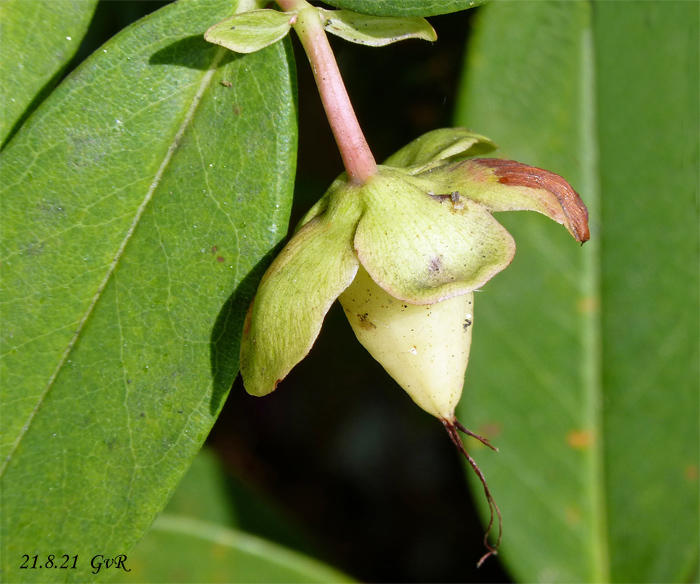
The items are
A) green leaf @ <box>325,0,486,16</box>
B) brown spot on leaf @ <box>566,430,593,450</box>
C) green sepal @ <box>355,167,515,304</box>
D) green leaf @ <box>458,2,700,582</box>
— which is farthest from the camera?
brown spot on leaf @ <box>566,430,593,450</box>

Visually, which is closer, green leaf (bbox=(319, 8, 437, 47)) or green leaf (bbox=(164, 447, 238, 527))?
green leaf (bbox=(319, 8, 437, 47))

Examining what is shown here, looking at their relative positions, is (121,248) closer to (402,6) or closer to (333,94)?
(333,94)

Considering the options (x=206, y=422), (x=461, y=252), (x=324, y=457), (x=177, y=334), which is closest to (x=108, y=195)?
(x=177, y=334)

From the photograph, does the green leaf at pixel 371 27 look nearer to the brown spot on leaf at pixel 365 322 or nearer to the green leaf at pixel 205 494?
the brown spot on leaf at pixel 365 322

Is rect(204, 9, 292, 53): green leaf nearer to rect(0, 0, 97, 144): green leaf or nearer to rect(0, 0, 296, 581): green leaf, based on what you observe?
rect(0, 0, 296, 581): green leaf

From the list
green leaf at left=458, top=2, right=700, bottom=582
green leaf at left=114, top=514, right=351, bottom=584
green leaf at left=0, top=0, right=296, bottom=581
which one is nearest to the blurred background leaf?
green leaf at left=114, top=514, right=351, bottom=584

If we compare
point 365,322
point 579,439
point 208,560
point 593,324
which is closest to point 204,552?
point 208,560

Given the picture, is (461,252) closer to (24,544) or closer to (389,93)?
(24,544)
